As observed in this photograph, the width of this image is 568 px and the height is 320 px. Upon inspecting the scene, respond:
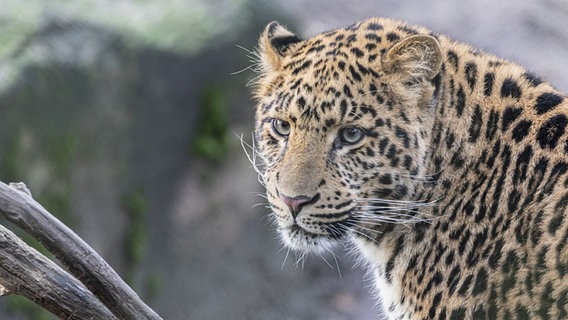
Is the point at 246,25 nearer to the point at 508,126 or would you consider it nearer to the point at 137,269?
the point at 137,269

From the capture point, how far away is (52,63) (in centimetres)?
1277

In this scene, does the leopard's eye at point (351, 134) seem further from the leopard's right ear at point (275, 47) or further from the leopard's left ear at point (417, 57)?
the leopard's right ear at point (275, 47)

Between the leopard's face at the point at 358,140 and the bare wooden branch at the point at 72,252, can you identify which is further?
the leopard's face at the point at 358,140

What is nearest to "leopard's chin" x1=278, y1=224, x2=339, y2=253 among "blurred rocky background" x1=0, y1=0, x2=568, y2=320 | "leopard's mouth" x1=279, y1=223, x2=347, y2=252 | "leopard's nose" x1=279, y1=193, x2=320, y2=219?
"leopard's mouth" x1=279, y1=223, x2=347, y2=252

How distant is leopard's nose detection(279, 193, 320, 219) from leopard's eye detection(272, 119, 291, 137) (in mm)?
465

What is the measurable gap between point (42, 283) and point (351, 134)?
7.46 ft

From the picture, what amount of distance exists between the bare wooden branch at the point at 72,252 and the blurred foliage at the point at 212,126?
852cm

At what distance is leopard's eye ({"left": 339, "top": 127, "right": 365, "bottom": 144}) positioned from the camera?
657 centimetres

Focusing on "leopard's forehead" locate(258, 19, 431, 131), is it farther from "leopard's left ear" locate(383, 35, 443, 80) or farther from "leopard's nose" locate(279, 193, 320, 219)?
"leopard's nose" locate(279, 193, 320, 219)

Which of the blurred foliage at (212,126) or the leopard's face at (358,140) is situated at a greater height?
the blurred foliage at (212,126)

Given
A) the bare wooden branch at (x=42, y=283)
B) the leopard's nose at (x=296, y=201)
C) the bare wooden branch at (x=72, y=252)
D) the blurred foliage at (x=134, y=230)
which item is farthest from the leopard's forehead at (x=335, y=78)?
the blurred foliage at (x=134, y=230)

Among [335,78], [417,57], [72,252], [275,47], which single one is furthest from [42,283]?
[417,57]

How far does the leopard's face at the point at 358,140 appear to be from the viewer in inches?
257

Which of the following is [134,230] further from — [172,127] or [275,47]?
[275,47]
